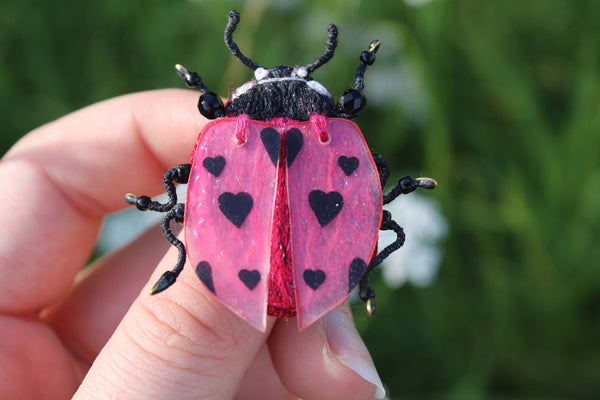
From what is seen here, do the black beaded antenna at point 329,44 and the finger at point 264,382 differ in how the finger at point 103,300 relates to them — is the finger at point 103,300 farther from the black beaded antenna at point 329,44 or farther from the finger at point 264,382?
the black beaded antenna at point 329,44

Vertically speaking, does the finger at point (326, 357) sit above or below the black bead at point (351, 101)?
below

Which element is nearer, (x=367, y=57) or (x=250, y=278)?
(x=250, y=278)

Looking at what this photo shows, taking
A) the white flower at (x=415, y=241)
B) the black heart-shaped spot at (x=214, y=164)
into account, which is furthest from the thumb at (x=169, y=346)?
the white flower at (x=415, y=241)

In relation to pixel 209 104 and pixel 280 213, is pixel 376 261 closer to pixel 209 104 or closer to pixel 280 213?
pixel 280 213

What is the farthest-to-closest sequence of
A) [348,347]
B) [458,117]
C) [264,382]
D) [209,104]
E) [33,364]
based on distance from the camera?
[458,117] → [264,382] → [33,364] → [348,347] → [209,104]

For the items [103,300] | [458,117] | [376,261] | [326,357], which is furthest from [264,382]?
[458,117]

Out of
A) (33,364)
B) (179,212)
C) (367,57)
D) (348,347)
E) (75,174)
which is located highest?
(367,57)

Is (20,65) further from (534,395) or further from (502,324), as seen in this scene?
(534,395)
